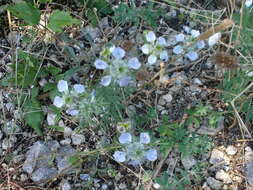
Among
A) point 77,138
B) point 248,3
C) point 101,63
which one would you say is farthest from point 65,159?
point 248,3

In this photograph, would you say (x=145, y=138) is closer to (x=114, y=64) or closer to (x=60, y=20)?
(x=114, y=64)

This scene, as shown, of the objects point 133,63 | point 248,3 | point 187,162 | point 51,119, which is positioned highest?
point 248,3

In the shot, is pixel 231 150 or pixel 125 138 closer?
pixel 125 138

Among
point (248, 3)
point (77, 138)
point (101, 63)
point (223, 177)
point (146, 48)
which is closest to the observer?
point (101, 63)

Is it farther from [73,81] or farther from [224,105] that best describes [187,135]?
[73,81]

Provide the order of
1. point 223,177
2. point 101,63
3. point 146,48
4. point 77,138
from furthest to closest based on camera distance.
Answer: point 77,138 < point 223,177 < point 146,48 < point 101,63

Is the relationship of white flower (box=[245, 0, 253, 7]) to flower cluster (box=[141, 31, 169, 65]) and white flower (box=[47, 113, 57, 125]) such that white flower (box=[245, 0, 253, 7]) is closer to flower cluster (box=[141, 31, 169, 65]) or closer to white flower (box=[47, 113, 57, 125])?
flower cluster (box=[141, 31, 169, 65])

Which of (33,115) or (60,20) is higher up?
(60,20)

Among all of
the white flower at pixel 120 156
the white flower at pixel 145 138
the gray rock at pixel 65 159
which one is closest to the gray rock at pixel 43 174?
the gray rock at pixel 65 159
